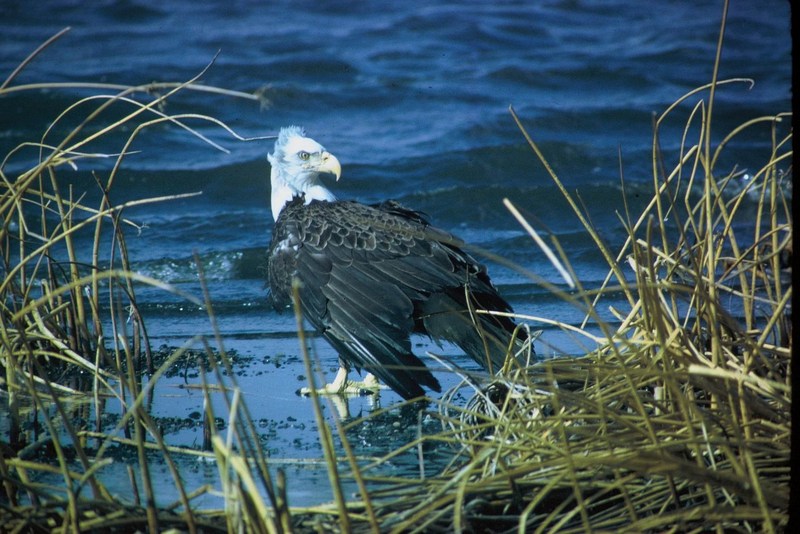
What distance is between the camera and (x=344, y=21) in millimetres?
14234

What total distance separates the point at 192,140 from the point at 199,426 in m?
7.86

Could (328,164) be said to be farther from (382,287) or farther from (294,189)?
(382,287)

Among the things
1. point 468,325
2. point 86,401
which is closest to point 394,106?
point 468,325

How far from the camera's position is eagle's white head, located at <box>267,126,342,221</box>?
16.8 feet

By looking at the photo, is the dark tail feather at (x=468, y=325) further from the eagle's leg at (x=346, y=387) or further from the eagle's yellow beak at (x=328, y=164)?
the eagle's yellow beak at (x=328, y=164)

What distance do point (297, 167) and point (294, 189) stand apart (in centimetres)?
13

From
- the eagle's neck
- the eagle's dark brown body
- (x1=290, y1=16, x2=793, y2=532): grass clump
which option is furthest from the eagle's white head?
(x1=290, y1=16, x2=793, y2=532): grass clump

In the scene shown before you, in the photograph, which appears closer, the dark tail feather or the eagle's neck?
the dark tail feather

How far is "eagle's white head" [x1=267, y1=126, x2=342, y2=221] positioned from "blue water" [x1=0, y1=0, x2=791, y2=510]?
0.83 metres

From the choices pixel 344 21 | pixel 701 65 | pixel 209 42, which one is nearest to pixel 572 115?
pixel 701 65

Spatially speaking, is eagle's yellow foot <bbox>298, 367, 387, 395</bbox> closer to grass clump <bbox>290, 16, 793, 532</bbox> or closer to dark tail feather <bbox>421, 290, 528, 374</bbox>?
dark tail feather <bbox>421, 290, 528, 374</bbox>

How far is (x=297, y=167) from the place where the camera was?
519 cm

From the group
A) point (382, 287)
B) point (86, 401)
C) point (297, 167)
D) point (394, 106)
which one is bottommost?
point (86, 401)

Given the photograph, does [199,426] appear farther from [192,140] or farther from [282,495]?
[192,140]
